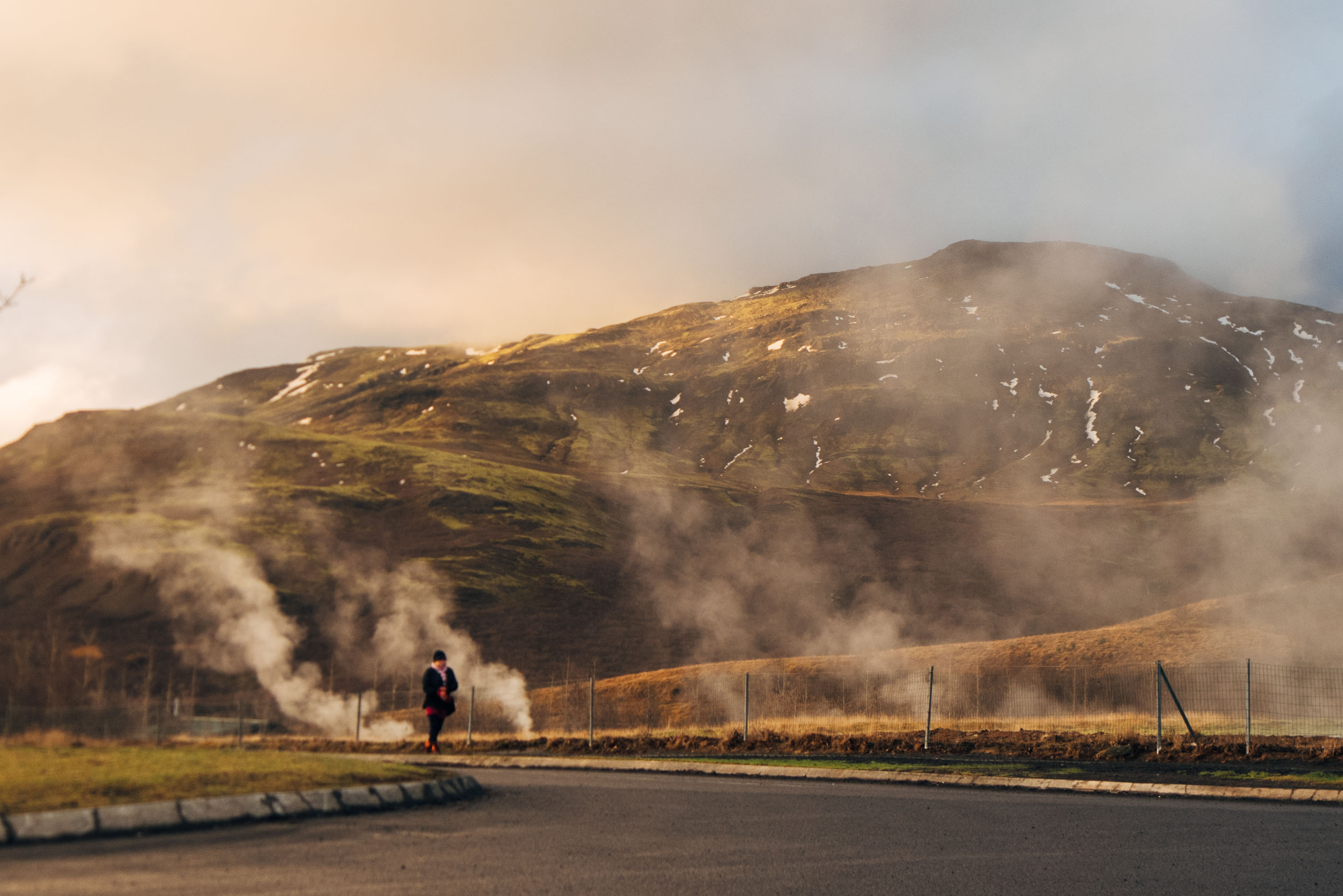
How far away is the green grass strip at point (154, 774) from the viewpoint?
11.5 metres

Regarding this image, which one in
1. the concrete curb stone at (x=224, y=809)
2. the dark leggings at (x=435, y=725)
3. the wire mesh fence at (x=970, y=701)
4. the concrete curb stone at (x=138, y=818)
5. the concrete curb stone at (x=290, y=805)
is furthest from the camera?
the wire mesh fence at (x=970, y=701)

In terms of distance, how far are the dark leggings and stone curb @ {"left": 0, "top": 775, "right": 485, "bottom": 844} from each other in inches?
317

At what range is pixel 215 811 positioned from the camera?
1222 cm

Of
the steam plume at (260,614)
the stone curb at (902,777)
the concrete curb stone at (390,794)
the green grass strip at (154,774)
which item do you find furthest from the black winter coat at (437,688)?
the steam plume at (260,614)

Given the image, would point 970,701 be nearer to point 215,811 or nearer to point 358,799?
point 358,799

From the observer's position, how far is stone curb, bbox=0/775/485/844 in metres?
10.5

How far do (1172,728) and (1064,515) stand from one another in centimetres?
11200

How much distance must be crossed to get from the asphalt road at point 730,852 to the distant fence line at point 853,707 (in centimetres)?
1179

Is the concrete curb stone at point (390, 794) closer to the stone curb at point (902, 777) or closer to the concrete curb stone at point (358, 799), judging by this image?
the concrete curb stone at point (358, 799)

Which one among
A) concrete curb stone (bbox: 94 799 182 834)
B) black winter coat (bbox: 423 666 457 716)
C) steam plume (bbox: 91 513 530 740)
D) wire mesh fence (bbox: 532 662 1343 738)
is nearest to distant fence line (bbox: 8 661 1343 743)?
wire mesh fence (bbox: 532 662 1343 738)

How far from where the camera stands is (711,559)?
126m

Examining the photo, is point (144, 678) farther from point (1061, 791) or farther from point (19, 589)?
point (1061, 791)

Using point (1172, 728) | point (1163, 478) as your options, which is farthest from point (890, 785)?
point (1163, 478)

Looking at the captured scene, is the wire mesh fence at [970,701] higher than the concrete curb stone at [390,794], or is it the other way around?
the concrete curb stone at [390,794]
